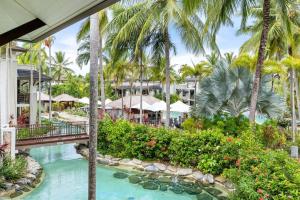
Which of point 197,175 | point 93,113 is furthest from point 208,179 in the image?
point 93,113

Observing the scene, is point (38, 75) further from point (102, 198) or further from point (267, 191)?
point (267, 191)

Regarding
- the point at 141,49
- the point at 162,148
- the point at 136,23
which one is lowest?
the point at 162,148

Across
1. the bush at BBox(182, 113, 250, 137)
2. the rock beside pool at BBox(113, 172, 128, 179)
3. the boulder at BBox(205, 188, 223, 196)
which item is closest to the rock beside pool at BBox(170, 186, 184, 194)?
the boulder at BBox(205, 188, 223, 196)

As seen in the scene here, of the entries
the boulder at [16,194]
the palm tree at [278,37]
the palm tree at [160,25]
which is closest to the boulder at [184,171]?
the palm tree at [160,25]

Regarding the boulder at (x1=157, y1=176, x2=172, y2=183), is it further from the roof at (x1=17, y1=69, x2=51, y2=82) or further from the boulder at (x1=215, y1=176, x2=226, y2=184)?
the roof at (x1=17, y1=69, x2=51, y2=82)

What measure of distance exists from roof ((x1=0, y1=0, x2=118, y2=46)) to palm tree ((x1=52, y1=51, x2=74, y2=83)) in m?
44.5

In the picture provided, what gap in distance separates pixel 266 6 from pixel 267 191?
23.9 ft

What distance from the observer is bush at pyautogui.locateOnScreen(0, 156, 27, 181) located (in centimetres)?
934

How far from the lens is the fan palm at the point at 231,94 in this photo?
1270 centimetres

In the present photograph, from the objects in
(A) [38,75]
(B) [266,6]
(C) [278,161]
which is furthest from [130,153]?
(A) [38,75]

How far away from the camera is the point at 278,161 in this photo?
285 inches

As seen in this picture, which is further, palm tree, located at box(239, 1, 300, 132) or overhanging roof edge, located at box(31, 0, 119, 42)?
palm tree, located at box(239, 1, 300, 132)

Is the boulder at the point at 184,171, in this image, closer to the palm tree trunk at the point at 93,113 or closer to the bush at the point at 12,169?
the palm tree trunk at the point at 93,113

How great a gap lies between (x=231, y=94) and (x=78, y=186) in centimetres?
774
